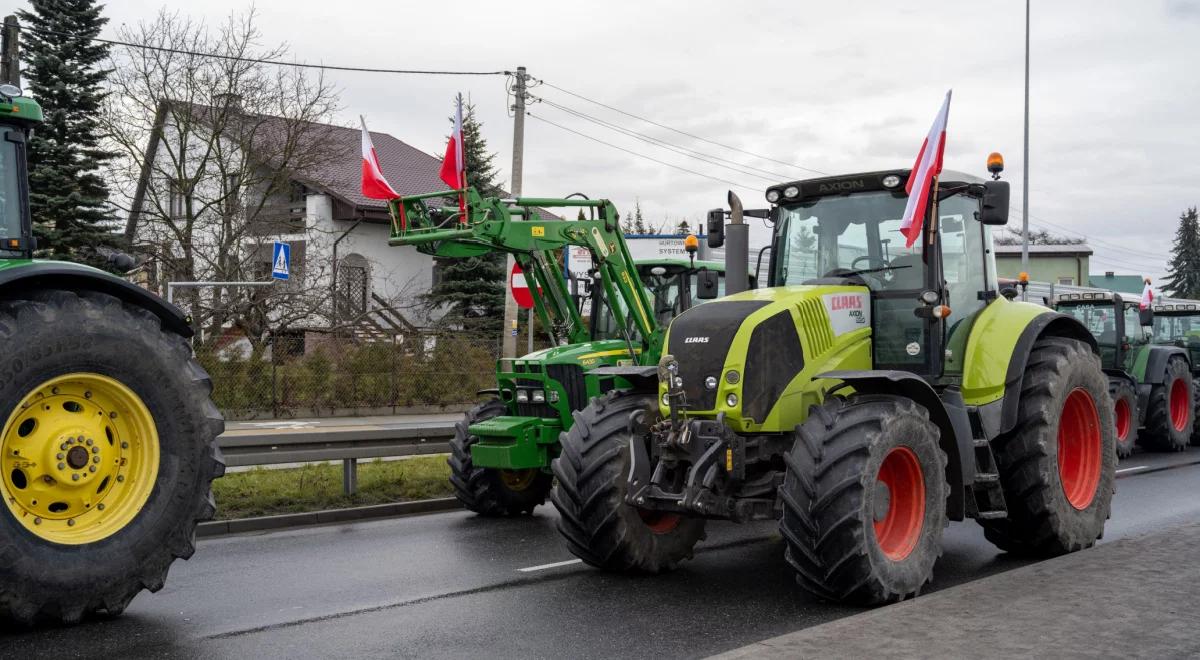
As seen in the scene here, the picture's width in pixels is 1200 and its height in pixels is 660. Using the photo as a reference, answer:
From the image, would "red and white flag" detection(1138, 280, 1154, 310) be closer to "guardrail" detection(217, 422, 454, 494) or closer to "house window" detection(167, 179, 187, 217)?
"guardrail" detection(217, 422, 454, 494)

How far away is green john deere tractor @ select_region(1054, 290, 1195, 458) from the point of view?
699 inches

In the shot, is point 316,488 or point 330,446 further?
point 316,488

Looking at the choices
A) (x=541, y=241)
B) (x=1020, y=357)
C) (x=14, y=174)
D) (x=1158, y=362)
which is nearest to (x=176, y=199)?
(x=541, y=241)

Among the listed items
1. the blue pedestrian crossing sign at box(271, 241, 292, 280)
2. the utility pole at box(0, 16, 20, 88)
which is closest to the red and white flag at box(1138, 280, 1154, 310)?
the blue pedestrian crossing sign at box(271, 241, 292, 280)

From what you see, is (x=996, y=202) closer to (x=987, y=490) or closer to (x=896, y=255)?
(x=896, y=255)

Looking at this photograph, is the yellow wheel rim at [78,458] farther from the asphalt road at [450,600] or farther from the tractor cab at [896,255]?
the tractor cab at [896,255]

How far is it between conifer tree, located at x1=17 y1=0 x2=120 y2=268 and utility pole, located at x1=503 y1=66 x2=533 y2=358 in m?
9.59

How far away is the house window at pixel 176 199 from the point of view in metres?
28.0

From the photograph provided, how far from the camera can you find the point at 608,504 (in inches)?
306

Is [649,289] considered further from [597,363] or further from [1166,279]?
[1166,279]

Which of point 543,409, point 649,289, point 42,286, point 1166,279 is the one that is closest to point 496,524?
point 543,409

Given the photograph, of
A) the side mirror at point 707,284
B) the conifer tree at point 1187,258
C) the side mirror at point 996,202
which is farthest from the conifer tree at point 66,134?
the conifer tree at point 1187,258

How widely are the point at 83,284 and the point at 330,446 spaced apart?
5.69 meters

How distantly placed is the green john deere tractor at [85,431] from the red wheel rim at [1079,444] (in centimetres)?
659
